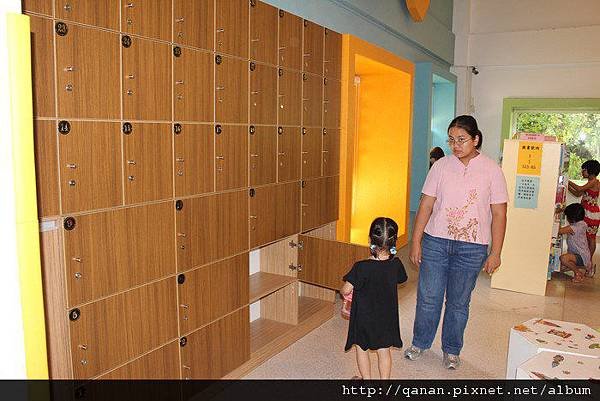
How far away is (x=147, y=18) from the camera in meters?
2.24

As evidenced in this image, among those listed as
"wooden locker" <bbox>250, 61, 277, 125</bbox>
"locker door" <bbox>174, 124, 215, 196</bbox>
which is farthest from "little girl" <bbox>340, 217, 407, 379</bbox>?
"wooden locker" <bbox>250, 61, 277, 125</bbox>

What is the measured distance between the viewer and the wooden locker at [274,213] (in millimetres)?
3102

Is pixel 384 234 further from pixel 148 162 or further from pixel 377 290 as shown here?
pixel 148 162

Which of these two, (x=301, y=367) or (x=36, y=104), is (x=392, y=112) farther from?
(x=36, y=104)

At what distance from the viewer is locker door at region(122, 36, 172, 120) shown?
219 centimetres

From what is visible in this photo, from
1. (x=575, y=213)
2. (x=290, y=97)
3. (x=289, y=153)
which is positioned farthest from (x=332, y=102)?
(x=575, y=213)

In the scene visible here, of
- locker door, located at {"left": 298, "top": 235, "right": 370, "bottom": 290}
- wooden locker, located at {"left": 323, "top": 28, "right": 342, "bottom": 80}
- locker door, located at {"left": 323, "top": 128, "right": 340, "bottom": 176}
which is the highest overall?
wooden locker, located at {"left": 323, "top": 28, "right": 342, "bottom": 80}

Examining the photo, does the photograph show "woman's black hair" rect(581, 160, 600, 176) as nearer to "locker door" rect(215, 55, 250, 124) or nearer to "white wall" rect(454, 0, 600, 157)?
"white wall" rect(454, 0, 600, 157)

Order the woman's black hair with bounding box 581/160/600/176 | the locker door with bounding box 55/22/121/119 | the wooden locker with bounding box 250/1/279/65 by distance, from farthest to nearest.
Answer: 1. the woman's black hair with bounding box 581/160/600/176
2. the wooden locker with bounding box 250/1/279/65
3. the locker door with bounding box 55/22/121/119

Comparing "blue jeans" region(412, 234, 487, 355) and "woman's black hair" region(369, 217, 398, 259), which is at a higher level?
"woman's black hair" region(369, 217, 398, 259)

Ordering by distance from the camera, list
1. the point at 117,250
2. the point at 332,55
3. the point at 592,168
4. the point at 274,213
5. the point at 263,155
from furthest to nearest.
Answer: the point at 592,168
the point at 332,55
the point at 274,213
the point at 263,155
the point at 117,250

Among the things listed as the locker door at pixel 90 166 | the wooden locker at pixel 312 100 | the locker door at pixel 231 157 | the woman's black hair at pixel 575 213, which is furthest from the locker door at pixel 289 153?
the woman's black hair at pixel 575 213

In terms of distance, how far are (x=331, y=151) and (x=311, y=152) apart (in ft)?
1.13

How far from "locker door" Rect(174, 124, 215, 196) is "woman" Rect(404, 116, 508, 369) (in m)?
1.36
